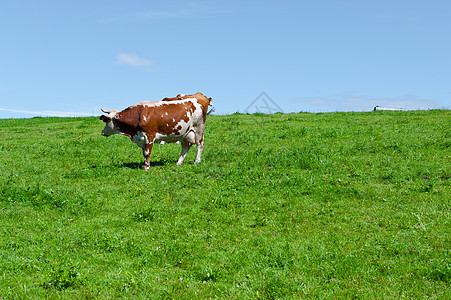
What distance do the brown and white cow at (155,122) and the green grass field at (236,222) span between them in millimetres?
1318

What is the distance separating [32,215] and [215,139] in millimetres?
12785

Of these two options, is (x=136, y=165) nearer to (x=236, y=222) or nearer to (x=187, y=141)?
(x=187, y=141)

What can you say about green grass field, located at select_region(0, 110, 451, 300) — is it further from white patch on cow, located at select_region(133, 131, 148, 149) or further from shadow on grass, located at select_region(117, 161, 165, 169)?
white patch on cow, located at select_region(133, 131, 148, 149)

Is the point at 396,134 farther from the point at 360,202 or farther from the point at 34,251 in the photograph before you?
the point at 34,251

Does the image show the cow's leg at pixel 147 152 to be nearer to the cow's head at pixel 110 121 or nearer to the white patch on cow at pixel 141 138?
the white patch on cow at pixel 141 138

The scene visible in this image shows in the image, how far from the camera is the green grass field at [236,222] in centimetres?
733

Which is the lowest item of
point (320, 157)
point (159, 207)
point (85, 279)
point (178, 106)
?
point (85, 279)

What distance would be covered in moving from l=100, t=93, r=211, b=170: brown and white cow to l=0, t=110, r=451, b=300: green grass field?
Result: 1.32 m

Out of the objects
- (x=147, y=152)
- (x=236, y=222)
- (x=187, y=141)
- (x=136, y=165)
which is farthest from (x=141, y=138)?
(x=236, y=222)

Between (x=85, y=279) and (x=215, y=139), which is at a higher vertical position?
(x=215, y=139)

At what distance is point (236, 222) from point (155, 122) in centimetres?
704

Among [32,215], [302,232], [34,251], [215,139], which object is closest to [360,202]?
[302,232]

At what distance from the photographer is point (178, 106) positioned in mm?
16516

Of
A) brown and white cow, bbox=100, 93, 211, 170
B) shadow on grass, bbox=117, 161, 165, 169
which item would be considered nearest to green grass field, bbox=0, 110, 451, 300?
shadow on grass, bbox=117, 161, 165, 169
